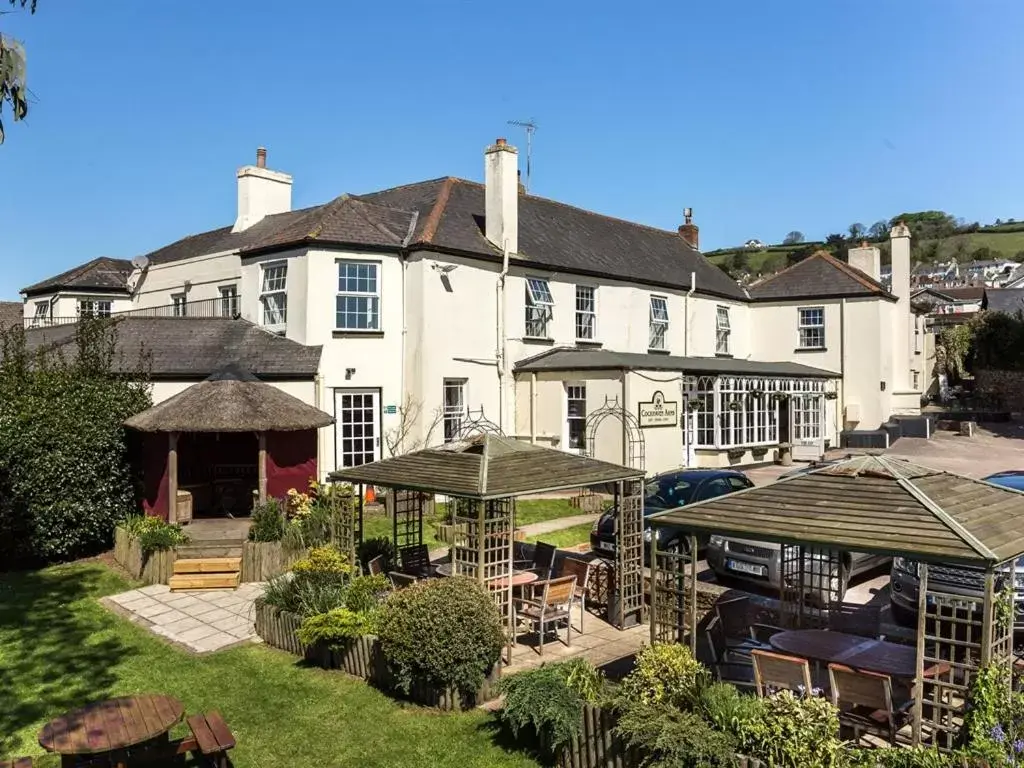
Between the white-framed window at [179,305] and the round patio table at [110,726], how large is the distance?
22.0 m

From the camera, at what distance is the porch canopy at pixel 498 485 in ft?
34.4

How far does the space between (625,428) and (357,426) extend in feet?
25.2

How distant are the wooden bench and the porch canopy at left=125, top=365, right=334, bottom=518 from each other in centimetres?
1023

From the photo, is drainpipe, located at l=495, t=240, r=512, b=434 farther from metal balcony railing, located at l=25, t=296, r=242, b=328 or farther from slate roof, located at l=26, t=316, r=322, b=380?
metal balcony railing, located at l=25, t=296, r=242, b=328

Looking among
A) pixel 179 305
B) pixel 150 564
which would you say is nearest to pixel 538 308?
pixel 179 305

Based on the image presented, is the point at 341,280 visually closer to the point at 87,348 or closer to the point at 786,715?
the point at 87,348

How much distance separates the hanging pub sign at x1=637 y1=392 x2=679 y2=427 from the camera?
77.4ft

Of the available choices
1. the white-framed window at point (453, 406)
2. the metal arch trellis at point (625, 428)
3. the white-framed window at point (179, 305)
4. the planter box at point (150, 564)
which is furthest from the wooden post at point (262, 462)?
the white-framed window at point (179, 305)

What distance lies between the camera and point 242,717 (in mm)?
9109

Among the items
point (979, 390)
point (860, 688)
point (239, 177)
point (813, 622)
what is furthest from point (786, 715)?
point (979, 390)

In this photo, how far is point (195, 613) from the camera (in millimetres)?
13219

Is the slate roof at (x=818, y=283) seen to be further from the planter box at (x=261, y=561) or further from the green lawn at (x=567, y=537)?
the planter box at (x=261, y=561)

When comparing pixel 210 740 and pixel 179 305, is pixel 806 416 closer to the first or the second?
pixel 179 305

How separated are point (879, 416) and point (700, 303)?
915 centimetres
